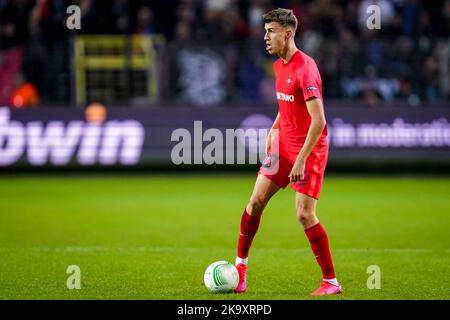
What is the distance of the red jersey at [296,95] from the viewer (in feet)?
22.9

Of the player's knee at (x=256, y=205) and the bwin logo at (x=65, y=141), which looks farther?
the bwin logo at (x=65, y=141)

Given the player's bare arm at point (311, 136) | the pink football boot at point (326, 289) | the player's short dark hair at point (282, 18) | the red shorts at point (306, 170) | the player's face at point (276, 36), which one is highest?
the player's short dark hair at point (282, 18)

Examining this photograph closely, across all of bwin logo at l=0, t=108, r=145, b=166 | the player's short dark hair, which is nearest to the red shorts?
the player's short dark hair

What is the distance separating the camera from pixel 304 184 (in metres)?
7.08

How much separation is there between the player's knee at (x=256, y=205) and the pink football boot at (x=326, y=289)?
0.83 m

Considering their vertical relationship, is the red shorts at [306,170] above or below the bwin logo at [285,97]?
below

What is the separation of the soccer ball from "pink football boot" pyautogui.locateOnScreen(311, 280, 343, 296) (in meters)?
0.67

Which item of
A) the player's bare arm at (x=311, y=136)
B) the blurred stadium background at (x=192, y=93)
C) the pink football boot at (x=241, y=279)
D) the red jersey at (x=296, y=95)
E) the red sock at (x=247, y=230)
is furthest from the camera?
the blurred stadium background at (x=192, y=93)

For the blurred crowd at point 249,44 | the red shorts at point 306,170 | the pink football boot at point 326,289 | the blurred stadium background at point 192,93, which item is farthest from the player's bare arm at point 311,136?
the blurred crowd at point 249,44

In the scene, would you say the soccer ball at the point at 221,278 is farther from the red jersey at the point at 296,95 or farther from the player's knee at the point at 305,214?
the red jersey at the point at 296,95

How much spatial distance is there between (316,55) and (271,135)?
10.5 metres

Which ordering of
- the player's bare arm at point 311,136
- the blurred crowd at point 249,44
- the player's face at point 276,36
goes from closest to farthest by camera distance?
the player's bare arm at point 311,136
the player's face at point 276,36
the blurred crowd at point 249,44

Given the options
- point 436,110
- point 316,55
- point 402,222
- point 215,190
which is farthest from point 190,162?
point 402,222

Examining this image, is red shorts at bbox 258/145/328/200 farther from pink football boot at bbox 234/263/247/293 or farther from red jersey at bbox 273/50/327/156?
pink football boot at bbox 234/263/247/293
